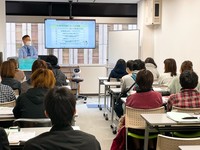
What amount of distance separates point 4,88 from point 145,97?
1.65m

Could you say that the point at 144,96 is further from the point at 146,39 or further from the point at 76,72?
the point at 76,72

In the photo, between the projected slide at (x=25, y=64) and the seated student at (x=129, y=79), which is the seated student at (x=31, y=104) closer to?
the seated student at (x=129, y=79)

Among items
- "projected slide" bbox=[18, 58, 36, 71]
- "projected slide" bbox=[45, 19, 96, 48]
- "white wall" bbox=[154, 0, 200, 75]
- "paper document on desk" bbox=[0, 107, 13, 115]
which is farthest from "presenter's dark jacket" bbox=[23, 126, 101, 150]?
"projected slide" bbox=[45, 19, 96, 48]

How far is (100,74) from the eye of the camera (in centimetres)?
958

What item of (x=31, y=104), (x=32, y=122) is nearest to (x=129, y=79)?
(x=31, y=104)

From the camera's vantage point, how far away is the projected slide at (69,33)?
878 centimetres

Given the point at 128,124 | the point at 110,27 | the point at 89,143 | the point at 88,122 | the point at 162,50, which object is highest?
the point at 110,27

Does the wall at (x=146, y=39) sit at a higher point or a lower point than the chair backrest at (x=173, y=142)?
higher

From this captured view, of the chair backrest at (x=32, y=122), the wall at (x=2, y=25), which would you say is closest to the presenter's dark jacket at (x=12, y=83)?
the chair backrest at (x=32, y=122)

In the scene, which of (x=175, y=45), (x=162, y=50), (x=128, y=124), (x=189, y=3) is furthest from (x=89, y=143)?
(x=162, y=50)

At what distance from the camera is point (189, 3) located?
6.14m

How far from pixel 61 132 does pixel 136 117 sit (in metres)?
1.94

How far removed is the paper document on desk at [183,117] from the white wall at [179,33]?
8.68ft

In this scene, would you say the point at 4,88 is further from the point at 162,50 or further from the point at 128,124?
the point at 162,50
